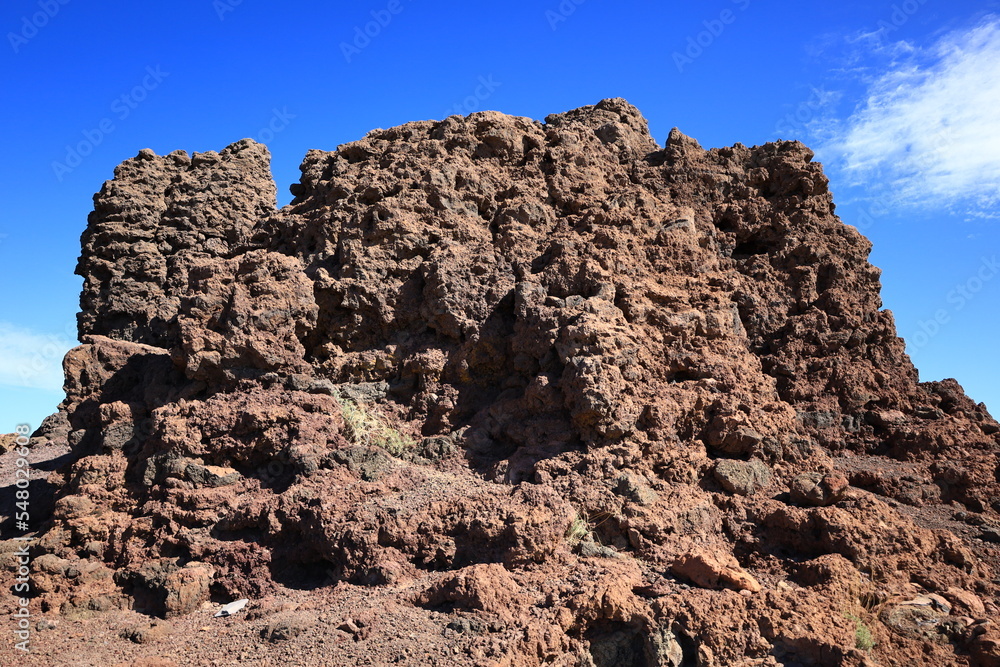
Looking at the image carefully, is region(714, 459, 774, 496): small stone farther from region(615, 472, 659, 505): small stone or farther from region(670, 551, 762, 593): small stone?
region(670, 551, 762, 593): small stone

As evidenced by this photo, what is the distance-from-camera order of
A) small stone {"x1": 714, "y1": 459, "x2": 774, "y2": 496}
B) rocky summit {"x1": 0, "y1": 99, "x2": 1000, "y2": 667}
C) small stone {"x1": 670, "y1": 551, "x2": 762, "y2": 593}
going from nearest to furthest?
rocky summit {"x1": 0, "y1": 99, "x2": 1000, "y2": 667}, small stone {"x1": 670, "y1": 551, "x2": 762, "y2": 593}, small stone {"x1": 714, "y1": 459, "x2": 774, "y2": 496}

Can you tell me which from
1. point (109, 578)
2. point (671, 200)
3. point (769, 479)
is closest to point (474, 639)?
point (769, 479)

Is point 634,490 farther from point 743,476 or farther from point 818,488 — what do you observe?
point 818,488

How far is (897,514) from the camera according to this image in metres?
6.35

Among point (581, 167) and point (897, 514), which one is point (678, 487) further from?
point (581, 167)

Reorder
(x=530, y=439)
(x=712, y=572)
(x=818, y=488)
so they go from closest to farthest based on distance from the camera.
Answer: (x=712, y=572) → (x=818, y=488) → (x=530, y=439)

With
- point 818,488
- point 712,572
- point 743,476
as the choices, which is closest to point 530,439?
point 743,476

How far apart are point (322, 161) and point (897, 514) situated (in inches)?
312

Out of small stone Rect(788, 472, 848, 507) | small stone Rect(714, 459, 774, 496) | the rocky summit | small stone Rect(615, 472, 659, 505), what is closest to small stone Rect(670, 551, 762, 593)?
the rocky summit

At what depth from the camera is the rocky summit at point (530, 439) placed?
209 inches

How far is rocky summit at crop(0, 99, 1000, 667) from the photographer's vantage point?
209 inches

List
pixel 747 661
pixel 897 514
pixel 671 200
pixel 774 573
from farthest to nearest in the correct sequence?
pixel 671 200 → pixel 897 514 → pixel 774 573 → pixel 747 661

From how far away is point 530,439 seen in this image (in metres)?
7.07

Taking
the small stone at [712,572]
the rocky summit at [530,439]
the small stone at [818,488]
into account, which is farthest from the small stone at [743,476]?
the small stone at [712,572]
